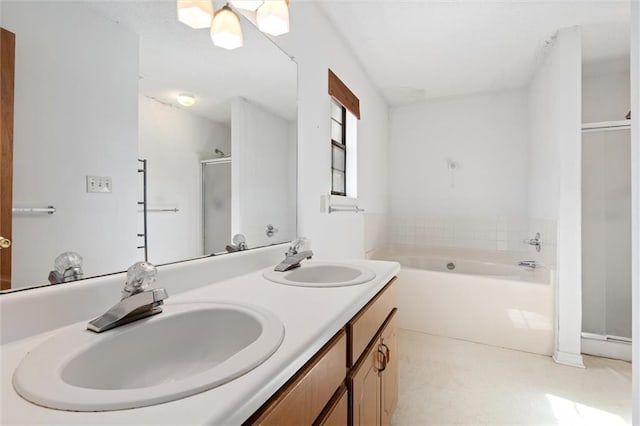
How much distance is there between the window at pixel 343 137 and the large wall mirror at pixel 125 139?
36.8 inches

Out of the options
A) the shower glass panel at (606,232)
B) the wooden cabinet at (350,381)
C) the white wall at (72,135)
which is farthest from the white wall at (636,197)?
the shower glass panel at (606,232)

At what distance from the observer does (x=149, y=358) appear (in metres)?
0.66

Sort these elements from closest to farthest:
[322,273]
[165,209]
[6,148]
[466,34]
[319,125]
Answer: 1. [6,148]
2. [165,209]
3. [322,273]
4. [319,125]
5. [466,34]

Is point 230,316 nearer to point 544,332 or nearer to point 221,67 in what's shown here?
point 221,67

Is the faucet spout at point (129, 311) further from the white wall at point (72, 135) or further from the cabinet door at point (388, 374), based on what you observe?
the cabinet door at point (388, 374)

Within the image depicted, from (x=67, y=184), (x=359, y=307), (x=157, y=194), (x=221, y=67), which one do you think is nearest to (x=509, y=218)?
(x=359, y=307)

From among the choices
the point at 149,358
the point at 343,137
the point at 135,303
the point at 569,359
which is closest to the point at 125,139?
the point at 135,303

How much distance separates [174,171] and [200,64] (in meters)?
0.42

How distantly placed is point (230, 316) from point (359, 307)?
37 centimetres

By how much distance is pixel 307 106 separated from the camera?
1.78 metres

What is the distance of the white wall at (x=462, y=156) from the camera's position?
325 centimetres

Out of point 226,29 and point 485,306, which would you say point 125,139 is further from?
point 485,306

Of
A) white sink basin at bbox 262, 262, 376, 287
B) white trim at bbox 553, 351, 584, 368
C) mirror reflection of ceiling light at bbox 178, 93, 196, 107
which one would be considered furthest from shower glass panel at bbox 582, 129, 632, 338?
mirror reflection of ceiling light at bbox 178, 93, 196, 107

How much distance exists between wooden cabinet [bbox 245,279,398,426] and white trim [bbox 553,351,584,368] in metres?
1.54
